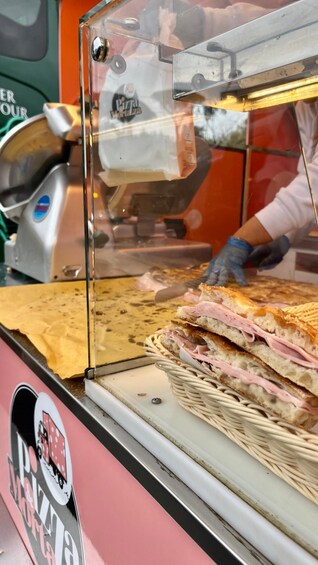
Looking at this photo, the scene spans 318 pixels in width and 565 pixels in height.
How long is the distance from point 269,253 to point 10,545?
1535 mm

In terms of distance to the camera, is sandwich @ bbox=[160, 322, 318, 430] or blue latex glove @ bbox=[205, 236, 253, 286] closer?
sandwich @ bbox=[160, 322, 318, 430]

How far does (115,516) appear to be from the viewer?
0.68m

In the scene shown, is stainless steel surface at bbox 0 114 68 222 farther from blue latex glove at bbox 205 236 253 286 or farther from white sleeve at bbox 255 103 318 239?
white sleeve at bbox 255 103 318 239

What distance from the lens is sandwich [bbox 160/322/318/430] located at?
49 centimetres

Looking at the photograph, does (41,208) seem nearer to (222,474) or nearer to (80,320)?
(80,320)

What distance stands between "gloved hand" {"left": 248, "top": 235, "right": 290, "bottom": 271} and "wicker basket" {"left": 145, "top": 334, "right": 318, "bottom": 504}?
1.27 metres

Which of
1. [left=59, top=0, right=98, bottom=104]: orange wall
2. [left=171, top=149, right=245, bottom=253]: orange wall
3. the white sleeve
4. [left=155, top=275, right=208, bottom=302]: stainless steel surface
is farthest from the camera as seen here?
[left=59, top=0, right=98, bottom=104]: orange wall

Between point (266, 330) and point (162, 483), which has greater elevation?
point (266, 330)

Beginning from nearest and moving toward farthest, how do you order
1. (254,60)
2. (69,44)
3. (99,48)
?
(254,60) < (99,48) < (69,44)

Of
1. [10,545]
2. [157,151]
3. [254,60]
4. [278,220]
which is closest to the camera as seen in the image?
[254,60]

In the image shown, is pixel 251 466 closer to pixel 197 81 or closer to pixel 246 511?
pixel 246 511

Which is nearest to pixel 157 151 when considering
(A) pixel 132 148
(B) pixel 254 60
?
(A) pixel 132 148

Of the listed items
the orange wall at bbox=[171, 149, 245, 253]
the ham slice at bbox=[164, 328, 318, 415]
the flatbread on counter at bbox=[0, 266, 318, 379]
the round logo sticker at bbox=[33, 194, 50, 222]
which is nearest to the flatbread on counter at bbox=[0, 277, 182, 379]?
the flatbread on counter at bbox=[0, 266, 318, 379]

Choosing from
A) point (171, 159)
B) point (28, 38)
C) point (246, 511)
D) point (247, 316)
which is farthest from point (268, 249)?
point (28, 38)
